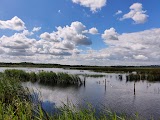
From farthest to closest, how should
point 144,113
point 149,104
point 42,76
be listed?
1. point 42,76
2. point 149,104
3. point 144,113

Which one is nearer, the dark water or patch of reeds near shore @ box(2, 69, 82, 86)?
the dark water

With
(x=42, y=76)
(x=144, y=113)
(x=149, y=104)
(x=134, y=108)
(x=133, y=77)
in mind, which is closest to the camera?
(x=144, y=113)

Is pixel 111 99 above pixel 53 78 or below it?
below

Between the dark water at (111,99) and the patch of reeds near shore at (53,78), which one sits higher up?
the patch of reeds near shore at (53,78)

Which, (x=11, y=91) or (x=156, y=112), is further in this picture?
(x=156, y=112)

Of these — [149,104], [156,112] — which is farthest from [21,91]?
[149,104]

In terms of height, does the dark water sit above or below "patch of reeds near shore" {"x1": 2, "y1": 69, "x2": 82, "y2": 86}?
below

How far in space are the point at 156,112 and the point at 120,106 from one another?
3070 mm

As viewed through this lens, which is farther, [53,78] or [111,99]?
[53,78]

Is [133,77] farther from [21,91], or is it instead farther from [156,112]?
[21,91]

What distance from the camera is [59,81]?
1485 inches

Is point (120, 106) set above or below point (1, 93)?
below

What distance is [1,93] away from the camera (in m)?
13.8

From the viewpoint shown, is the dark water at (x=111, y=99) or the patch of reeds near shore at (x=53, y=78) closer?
the dark water at (x=111, y=99)
